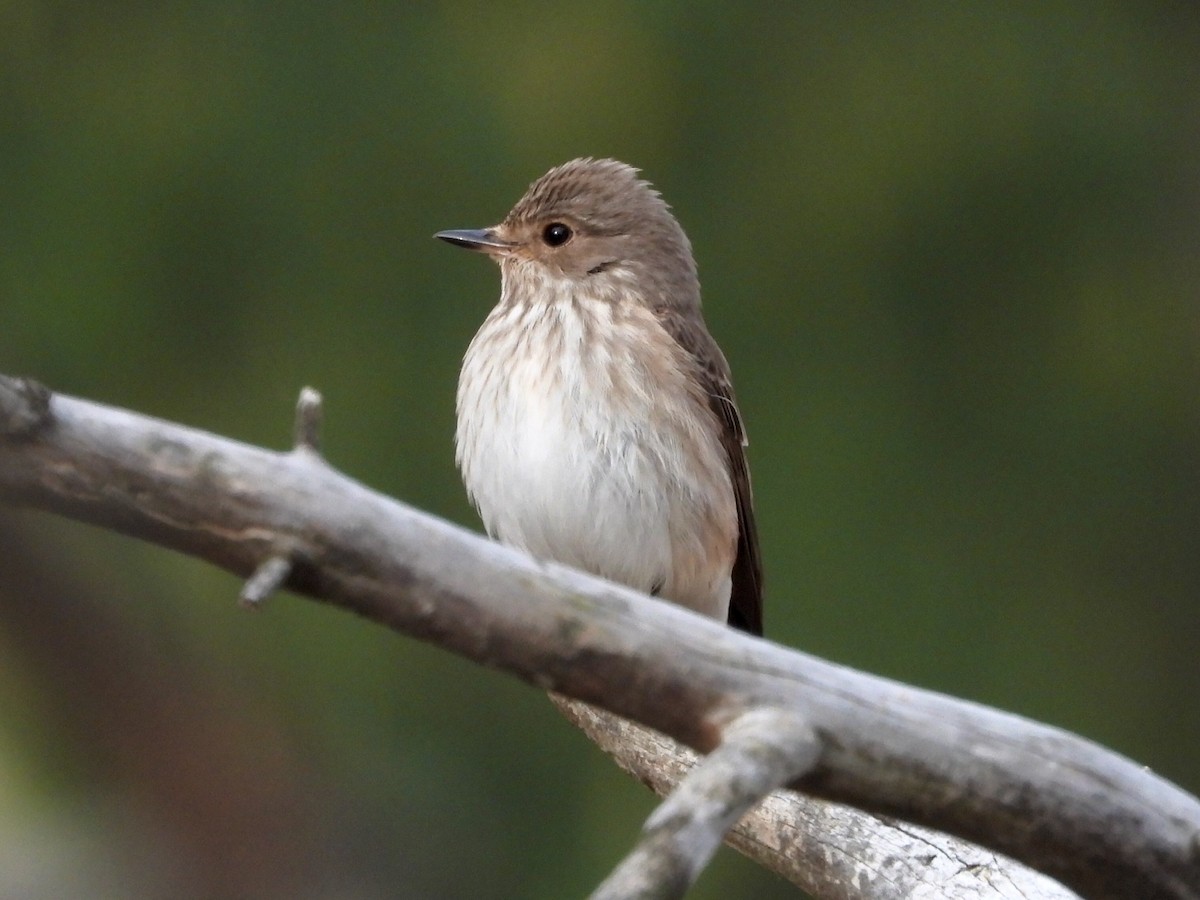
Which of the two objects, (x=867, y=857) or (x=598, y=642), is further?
(x=867, y=857)

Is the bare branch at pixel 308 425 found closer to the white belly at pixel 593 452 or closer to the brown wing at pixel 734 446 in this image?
the white belly at pixel 593 452

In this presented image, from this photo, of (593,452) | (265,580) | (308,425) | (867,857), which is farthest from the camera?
(593,452)

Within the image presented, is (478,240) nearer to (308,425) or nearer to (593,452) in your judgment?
(593,452)

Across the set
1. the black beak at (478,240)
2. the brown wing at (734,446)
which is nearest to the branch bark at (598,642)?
the brown wing at (734,446)

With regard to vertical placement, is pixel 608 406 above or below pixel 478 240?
below

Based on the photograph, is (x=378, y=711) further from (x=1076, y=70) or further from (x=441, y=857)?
(x=1076, y=70)

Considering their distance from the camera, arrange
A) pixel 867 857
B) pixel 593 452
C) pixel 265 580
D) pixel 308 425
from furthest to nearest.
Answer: pixel 593 452
pixel 867 857
pixel 308 425
pixel 265 580

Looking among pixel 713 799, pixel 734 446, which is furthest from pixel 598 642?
pixel 734 446
